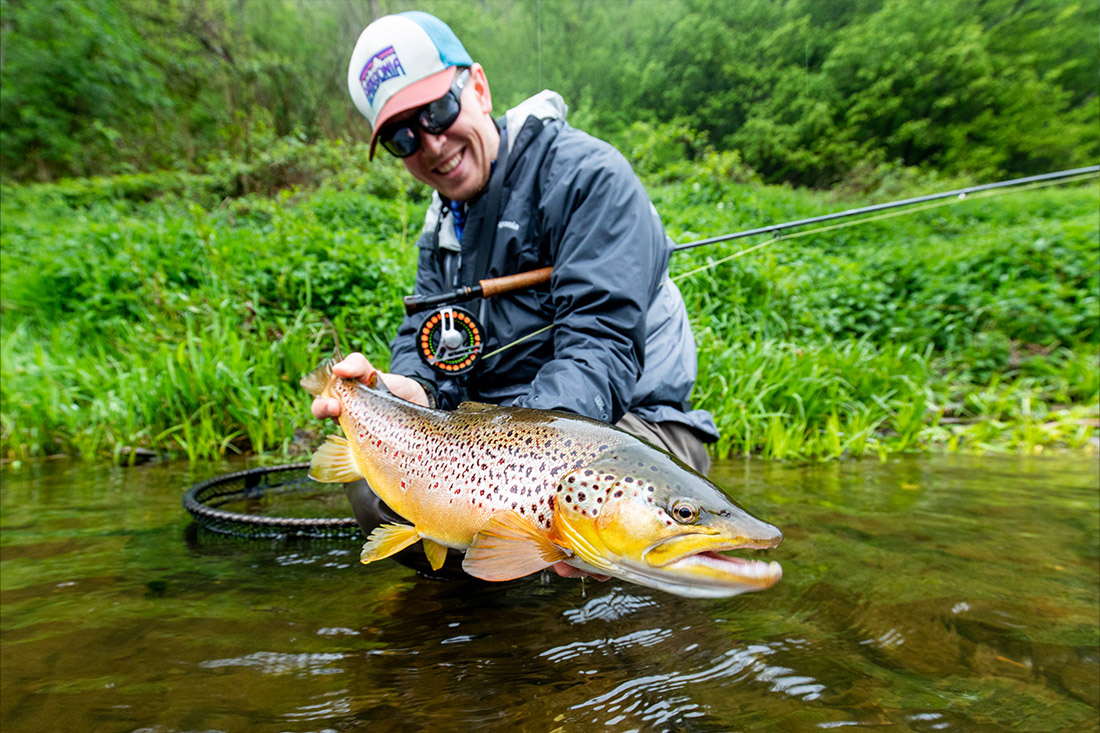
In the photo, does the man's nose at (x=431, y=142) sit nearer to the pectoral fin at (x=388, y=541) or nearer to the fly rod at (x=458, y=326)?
the fly rod at (x=458, y=326)

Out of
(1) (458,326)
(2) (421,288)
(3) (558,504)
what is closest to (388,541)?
(3) (558,504)

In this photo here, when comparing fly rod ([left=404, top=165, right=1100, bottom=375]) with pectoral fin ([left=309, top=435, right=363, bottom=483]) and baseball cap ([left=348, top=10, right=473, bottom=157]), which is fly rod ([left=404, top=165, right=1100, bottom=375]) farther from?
baseball cap ([left=348, top=10, right=473, bottom=157])

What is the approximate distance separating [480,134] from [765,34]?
22.4 metres

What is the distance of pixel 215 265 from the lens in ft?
18.5

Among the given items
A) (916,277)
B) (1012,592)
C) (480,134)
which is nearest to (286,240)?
(480,134)

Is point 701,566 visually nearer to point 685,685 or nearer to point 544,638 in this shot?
point 685,685

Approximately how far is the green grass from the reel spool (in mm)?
2565

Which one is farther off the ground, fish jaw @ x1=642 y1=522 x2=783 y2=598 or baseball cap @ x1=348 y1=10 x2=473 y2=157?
baseball cap @ x1=348 y1=10 x2=473 y2=157

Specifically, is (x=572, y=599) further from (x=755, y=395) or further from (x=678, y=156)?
(x=678, y=156)

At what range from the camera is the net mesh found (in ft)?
8.45

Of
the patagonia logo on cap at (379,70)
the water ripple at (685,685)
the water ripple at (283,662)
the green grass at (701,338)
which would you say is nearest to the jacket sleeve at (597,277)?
the patagonia logo on cap at (379,70)

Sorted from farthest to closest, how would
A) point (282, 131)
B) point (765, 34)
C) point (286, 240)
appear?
point (765, 34), point (282, 131), point (286, 240)

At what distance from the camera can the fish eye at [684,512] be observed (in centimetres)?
116

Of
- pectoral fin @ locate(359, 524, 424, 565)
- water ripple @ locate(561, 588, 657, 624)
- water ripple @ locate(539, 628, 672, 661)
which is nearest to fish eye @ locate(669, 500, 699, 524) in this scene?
pectoral fin @ locate(359, 524, 424, 565)
